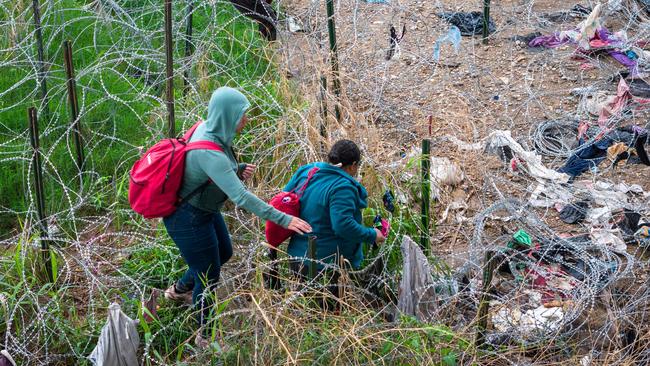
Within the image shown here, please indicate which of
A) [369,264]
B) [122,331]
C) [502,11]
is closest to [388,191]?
[369,264]

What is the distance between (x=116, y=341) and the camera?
384 centimetres

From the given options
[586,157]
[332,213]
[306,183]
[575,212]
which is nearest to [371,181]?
[306,183]

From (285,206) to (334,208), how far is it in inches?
10.7

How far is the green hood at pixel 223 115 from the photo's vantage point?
3803 millimetres

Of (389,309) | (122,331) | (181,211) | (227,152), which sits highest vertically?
(227,152)

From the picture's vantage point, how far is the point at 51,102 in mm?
6629

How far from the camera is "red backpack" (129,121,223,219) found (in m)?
3.91

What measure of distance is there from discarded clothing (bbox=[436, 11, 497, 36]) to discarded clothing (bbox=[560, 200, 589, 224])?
3.54 metres

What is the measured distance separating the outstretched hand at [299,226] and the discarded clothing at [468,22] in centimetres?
540

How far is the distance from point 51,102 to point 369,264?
3.28 metres

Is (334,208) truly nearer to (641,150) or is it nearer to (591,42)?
(641,150)

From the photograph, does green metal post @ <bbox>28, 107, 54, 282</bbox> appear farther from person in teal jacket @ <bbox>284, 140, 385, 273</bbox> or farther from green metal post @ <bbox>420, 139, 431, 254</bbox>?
green metal post @ <bbox>420, 139, 431, 254</bbox>

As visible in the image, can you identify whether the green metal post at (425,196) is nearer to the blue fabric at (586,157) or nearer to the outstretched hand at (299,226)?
the outstretched hand at (299,226)

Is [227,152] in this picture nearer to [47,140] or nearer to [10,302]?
[10,302]
